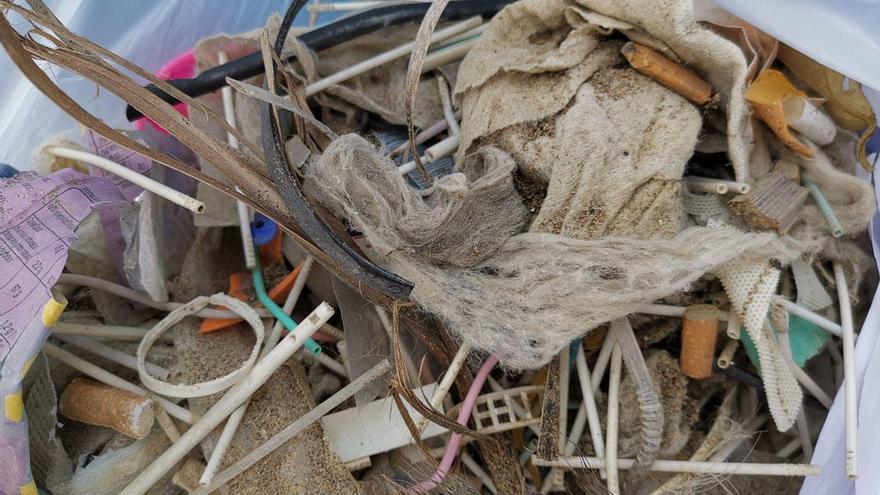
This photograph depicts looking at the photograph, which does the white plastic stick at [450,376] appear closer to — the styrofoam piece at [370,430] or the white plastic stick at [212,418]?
the styrofoam piece at [370,430]

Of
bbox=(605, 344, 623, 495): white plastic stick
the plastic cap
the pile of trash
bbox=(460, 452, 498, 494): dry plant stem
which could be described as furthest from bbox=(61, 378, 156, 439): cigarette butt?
bbox=(605, 344, 623, 495): white plastic stick

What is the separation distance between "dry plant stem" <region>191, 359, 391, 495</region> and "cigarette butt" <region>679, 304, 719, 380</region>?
33 centimetres

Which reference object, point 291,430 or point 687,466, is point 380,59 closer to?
point 291,430

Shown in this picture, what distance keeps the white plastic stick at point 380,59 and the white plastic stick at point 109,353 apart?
38 centimetres

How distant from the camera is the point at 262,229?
0.81 meters

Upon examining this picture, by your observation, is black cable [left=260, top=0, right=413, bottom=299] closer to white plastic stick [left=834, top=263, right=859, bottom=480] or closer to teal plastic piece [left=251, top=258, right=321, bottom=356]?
teal plastic piece [left=251, top=258, right=321, bottom=356]

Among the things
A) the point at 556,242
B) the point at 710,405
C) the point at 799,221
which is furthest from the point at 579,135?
the point at 710,405

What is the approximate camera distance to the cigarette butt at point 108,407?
649 millimetres

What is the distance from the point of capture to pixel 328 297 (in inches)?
31.7

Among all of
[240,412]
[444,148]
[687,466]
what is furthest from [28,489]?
[687,466]

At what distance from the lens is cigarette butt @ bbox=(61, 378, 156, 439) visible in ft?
2.13

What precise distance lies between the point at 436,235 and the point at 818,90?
1.67 ft

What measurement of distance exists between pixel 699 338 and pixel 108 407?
2.09ft

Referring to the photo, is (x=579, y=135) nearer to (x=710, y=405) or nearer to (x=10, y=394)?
(x=710, y=405)
